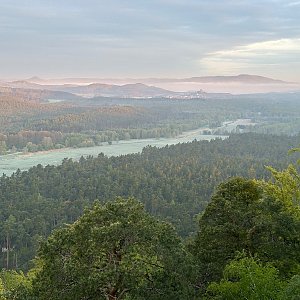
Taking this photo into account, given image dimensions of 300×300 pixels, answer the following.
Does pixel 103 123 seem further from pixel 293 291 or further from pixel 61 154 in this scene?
pixel 293 291

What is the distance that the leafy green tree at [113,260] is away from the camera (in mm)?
9578

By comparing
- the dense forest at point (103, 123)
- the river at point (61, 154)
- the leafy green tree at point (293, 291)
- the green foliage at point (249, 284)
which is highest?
the leafy green tree at point (293, 291)

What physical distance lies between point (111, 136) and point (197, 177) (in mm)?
58577

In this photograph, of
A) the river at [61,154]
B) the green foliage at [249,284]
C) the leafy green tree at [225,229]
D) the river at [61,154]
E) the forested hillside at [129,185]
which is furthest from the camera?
the river at [61,154]

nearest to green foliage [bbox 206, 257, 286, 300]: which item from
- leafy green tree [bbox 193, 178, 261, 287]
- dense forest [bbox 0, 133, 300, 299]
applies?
dense forest [bbox 0, 133, 300, 299]

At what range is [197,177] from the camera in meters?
64.2

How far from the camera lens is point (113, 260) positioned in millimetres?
9953

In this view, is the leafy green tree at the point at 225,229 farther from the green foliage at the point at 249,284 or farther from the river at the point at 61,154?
the river at the point at 61,154

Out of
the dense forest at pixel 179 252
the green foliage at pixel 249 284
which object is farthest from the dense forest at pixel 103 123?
the green foliage at pixel 249 284

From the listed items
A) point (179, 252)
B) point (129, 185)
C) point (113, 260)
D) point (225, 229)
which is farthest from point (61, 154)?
point (113, 260)

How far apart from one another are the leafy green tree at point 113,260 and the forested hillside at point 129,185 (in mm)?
26602

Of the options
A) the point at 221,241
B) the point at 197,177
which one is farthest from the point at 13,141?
the point at 221,241

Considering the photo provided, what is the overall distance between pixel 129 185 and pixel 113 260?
49158 mm

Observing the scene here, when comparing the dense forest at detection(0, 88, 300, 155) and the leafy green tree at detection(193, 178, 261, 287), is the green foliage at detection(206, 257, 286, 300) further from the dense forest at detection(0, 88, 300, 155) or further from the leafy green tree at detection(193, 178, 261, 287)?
the dense forest at detection(0, 88, 300, 155)
